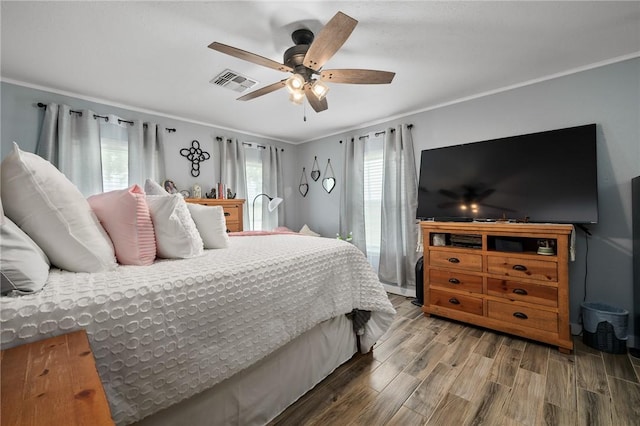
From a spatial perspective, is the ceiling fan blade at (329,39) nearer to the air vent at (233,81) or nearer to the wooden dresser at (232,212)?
the air vent at (233,81)

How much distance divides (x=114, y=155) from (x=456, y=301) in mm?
4067

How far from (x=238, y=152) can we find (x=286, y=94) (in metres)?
1.58

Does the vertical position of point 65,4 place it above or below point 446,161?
above

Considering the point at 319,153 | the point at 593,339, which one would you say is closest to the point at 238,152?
the point at 319,153

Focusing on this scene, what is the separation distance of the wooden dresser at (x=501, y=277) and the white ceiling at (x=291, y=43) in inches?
56.4

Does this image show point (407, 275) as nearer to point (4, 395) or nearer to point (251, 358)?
point (251, 358)

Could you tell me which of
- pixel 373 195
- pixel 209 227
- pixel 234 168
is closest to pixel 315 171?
pixel 373 195

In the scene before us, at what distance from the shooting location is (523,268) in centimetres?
225

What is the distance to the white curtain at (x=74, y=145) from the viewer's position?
104 inches

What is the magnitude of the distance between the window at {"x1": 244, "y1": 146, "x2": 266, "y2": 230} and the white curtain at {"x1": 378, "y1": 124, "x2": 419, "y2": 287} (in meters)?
2.04

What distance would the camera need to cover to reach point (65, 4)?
1.61m

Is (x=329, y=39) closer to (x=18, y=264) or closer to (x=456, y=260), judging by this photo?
(x=18, y=264)

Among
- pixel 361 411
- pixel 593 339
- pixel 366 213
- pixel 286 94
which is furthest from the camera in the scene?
pixel 366 213

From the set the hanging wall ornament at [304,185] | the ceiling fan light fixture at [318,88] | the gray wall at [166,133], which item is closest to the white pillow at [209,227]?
the ceiling fan light fixture at [318,88]
